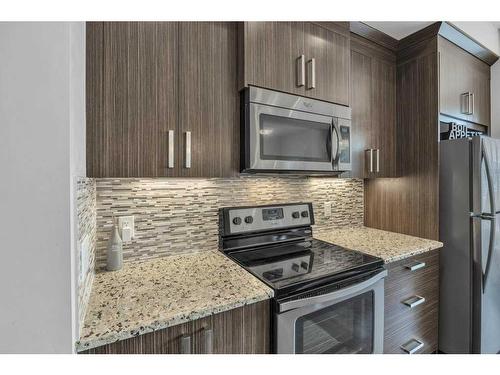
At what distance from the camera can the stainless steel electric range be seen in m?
1.01

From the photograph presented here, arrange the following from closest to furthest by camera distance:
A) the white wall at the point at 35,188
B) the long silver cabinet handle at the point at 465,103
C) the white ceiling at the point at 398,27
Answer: the white wall at the point at 35,188 < the white ceiling at the point at 398,27 < the long silver cabinet handle at the point at 465,103

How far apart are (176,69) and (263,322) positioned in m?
1.14

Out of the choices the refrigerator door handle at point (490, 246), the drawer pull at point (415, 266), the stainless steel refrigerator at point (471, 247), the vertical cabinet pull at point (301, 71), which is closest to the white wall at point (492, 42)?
the stainless steel refrigerator at point (471, 247)

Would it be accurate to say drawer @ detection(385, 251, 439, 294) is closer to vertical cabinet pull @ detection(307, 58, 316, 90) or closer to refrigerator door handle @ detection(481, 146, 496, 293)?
refrigerator door handle @ detection(481, 146, 496, 293)

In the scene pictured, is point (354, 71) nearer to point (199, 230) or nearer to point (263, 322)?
point (199, 230)

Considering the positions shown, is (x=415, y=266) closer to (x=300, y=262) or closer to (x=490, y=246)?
(x=490, y=246)

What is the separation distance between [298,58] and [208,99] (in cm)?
58

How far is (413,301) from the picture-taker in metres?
1.50

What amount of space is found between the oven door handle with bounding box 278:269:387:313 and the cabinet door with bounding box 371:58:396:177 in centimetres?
88

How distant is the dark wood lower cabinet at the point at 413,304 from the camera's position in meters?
1.40

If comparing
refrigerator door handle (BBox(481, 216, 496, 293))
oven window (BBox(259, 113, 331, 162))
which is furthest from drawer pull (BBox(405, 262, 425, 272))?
oven window (BBox(259, 113, 331, 162))

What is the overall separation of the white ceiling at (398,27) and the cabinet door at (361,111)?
0.20 meters

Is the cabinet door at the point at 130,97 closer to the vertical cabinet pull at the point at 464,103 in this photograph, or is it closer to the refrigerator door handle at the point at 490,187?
the refrigerator door handle at the point at 490,187

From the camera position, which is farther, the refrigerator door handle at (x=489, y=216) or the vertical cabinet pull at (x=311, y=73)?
the refrigerator door handle at (x=489, y=216)
